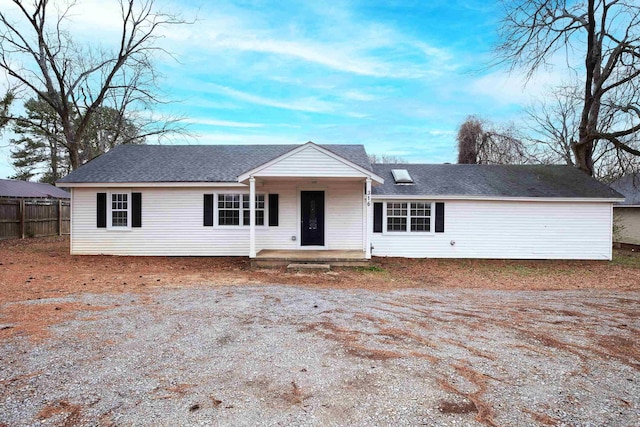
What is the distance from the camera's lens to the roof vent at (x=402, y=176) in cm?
1419

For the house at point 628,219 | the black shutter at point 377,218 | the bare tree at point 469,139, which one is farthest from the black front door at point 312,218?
the bare tree at point 469,139

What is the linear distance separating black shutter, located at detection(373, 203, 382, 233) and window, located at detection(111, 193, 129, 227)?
29.3 feet

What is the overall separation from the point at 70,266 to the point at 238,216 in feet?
17.3

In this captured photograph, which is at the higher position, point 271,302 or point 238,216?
point 238,216

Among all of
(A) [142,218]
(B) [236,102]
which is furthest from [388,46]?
(A) [142,218]

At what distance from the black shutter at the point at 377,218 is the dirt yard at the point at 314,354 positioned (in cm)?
480

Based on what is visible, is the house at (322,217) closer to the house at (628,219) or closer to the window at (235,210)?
the window at (235,210)

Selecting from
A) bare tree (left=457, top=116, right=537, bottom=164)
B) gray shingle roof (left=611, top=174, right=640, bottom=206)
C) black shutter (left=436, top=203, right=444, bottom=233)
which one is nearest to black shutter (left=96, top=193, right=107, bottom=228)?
black shutter (left=436, top=203, right=444, bottom=233)

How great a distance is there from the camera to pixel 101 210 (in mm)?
13453

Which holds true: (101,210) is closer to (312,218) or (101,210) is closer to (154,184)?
(154,184)

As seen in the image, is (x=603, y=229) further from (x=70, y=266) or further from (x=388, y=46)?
(x=70, y=266)

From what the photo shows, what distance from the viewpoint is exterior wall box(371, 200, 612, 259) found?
13.6 m

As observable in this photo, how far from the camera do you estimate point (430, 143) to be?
3278cm

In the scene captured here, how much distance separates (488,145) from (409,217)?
16650 millimetres
